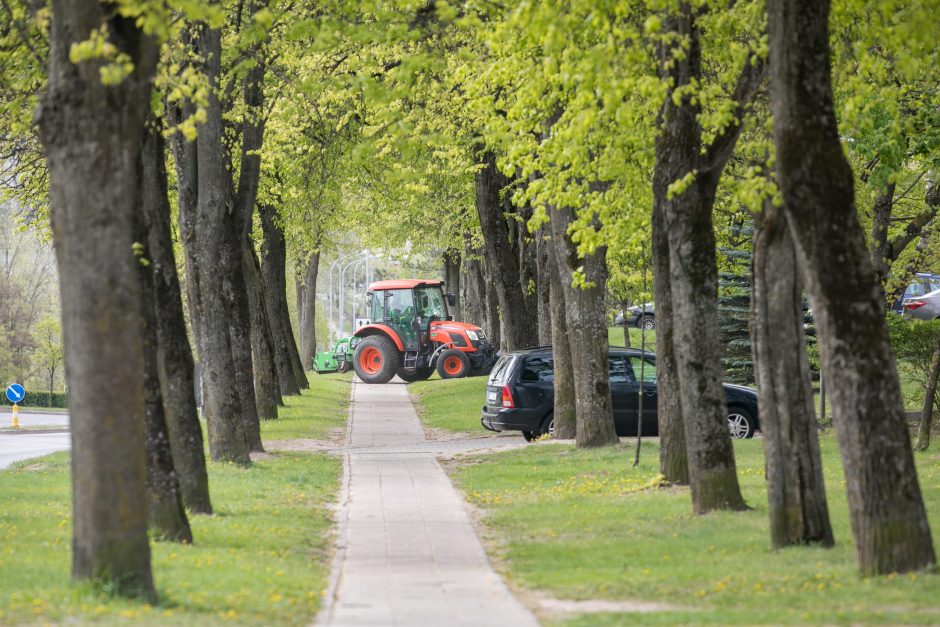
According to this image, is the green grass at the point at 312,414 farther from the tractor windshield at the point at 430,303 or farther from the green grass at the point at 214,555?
the green grass at the point at 214,555

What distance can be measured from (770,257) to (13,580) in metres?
6.42

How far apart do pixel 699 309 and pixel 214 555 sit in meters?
5.53

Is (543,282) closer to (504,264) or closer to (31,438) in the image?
(504,264)

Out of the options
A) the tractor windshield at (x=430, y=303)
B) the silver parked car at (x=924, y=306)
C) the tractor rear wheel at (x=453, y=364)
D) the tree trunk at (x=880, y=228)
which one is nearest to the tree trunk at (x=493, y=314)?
the tractor windshield at (x=430, y=303)

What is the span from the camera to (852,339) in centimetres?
931

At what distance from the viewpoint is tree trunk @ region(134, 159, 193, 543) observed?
11.4 metres

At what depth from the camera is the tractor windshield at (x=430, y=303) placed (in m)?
44.3

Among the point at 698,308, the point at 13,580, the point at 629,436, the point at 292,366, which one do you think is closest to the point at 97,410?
the point at 13,580

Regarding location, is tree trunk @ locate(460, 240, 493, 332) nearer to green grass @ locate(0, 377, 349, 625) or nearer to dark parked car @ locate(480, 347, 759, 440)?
dark parked car @ locate(480, 347, 759, 440)

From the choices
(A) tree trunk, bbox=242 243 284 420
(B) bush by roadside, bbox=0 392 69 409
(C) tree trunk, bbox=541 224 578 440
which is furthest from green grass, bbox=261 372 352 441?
(B) bush by roadside, bbox=0 392 69 409

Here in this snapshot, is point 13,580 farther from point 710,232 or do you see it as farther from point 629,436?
point 629,436

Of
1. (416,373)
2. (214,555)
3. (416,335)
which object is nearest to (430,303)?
(416,335)

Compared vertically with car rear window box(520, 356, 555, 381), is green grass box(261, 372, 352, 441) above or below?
below

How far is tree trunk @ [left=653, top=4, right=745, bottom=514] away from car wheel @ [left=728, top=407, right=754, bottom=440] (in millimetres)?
10642
